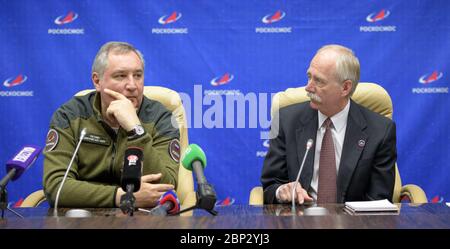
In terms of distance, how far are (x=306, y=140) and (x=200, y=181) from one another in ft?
4.08

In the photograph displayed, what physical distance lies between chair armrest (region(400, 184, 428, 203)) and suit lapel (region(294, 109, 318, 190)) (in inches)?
20.3

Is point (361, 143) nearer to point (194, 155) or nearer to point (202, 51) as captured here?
point (194, 155)

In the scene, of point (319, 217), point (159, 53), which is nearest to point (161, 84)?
point (159, 53)

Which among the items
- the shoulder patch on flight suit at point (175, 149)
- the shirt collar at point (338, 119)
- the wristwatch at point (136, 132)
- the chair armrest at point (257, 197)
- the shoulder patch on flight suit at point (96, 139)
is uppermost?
the shirt collar at point (338, 119)

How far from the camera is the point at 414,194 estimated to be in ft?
10.7

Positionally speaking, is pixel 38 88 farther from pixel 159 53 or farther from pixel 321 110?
pixel 321 110

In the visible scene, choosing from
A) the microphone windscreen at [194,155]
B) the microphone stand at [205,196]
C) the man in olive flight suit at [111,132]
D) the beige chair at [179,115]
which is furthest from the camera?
the beige chair at [179,115]

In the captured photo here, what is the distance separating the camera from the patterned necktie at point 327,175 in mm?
3148

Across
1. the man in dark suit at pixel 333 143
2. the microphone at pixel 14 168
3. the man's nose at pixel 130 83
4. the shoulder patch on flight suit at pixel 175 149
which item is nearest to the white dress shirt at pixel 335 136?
the man in dark suit at pixel 333 143

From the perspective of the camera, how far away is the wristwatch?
2.99 meters

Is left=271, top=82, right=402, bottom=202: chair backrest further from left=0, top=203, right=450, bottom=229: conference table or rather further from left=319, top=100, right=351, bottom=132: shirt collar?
left=0, top=203, right=450, bottom=229: conference table

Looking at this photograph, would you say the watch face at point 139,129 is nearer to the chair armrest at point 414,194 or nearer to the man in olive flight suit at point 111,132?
the man in olive flight suit at point 111,132

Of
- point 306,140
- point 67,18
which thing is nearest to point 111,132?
point 306,140

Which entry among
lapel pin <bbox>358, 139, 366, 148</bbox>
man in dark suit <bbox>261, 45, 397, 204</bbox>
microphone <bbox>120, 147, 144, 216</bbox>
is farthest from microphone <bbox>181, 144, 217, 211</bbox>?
lapel pin <bbox>358, 139, 366, 148</bbox>
